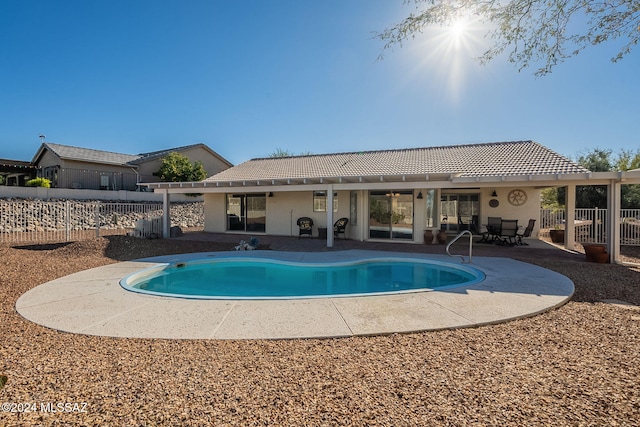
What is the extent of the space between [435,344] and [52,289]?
283 inches

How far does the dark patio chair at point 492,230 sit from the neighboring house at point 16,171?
33.1m

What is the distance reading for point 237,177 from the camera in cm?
1581

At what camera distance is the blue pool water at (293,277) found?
702cm

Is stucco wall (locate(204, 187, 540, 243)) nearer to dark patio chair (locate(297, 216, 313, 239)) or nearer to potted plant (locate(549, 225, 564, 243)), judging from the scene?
dark patio chair (locate(297, 216, 313, 239))

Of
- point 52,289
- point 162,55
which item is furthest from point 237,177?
point 52,289

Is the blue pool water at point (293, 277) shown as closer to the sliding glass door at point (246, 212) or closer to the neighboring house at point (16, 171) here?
the sliding glass door at point (246, 212)

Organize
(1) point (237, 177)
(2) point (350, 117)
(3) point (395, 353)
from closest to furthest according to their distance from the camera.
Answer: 1. (3) point (395, 353)
2. (1) point (237, 177)
3. (2) point (350, 117)

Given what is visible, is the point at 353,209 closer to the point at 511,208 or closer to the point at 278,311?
Result: the point at 511,208

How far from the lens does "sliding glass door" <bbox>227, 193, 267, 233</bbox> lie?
16.2 metres

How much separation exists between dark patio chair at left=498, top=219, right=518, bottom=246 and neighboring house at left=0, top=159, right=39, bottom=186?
33.6 metres

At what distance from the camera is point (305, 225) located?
48.1 ft

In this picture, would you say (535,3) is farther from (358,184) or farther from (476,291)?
(358,184)

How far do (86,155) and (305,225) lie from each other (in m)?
20.0

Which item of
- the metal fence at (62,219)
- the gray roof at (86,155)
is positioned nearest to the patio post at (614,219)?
the metal fence at (62,219)
